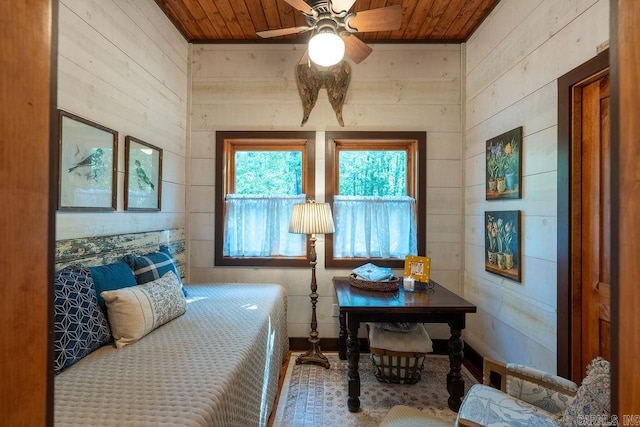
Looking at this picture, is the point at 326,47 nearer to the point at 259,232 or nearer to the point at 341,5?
the point at 341,5

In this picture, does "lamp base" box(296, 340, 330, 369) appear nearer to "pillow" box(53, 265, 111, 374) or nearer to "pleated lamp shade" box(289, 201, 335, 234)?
"pleated lamp shade" box(289, 201, 335, 234)

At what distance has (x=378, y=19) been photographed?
6.26 feet

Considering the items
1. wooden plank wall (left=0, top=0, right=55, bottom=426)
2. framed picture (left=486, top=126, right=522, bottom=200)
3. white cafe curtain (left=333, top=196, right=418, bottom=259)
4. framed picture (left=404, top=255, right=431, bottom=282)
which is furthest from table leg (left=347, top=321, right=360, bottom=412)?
wooden plank wall (left=0, top=0, right=55, bottom=426)

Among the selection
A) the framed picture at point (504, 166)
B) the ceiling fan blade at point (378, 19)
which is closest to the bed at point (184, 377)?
the framed picture at point (504, 166)

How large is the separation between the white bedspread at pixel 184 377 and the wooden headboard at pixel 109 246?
0.53m

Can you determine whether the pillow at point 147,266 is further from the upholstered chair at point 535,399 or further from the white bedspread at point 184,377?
the upholstered chair at point 535,399

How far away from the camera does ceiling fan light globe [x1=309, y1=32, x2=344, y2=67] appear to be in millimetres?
1813

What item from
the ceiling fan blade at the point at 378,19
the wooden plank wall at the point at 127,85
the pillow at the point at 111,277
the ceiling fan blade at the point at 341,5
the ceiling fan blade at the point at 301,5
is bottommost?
the pillow at the point at 111,277

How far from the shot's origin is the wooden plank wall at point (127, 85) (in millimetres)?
1593

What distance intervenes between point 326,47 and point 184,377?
1.91 m

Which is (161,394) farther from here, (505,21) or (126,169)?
(505,21)

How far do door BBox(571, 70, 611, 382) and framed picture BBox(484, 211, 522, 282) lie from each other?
434 mm

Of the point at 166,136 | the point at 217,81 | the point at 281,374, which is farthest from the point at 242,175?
the point at 281,374

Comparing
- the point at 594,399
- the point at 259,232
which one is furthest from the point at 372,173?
the point at 594,399
